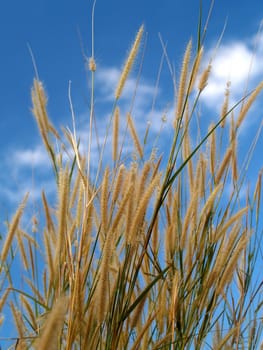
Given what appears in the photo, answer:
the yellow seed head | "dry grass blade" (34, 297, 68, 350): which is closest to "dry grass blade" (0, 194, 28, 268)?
the yellow seed head

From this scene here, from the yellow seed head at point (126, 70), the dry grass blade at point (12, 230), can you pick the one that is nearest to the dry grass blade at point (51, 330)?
the dry grass blade at point (12, 230)

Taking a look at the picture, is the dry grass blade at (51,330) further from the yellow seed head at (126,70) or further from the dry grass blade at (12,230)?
the yellow seed head at (126,70)

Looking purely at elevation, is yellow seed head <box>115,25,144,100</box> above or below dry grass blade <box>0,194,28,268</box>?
above

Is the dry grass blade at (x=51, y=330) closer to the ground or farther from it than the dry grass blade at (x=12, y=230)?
closer to the ground

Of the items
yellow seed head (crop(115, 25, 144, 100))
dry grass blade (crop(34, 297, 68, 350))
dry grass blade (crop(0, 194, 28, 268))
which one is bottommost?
dry grass blade (crop(34, 297, 68, 350))

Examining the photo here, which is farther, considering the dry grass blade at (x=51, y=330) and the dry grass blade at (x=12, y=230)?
the dry grass blade at (x=12, y=230)

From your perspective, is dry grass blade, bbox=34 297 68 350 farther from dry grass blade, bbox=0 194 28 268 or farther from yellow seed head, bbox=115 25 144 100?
yellow seed head, bbox=115 25 144 100

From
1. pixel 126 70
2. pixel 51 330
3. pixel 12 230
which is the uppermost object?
pixel 126 70

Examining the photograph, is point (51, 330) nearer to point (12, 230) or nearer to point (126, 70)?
point (12, 230)

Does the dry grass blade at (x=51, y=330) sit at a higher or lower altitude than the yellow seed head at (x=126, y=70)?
lower

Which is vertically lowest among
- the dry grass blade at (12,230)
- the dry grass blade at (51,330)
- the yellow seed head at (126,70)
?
the dry grass blade at (51,330)

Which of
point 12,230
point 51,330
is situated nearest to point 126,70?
point 12,230

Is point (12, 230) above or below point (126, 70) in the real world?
below

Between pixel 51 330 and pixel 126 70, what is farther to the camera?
pixel 126 70
